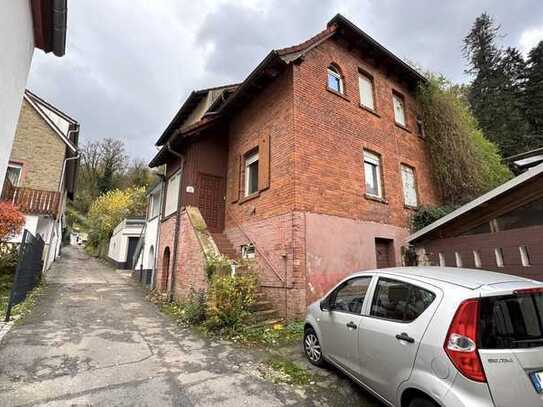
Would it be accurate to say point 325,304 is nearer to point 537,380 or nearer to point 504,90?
point 537,380

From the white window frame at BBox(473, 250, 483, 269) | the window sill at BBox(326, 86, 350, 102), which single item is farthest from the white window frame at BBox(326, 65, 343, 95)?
the white window frame at BBox(473, 250, 483, 269)

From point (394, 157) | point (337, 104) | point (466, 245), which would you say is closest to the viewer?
point (466, 245)

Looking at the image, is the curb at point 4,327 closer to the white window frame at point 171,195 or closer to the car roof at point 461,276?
the white window frame at point 171,195

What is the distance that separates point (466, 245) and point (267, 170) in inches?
215

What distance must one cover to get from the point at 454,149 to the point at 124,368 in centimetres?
1272

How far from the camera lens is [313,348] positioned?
4781 mm

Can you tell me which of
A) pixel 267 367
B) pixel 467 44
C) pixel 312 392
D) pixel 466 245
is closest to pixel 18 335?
pixel 267 367

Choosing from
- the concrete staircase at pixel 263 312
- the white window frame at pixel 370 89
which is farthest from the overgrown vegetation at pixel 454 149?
the concrete staircase at pixel 263 312

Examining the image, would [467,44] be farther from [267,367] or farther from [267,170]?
[267,367]

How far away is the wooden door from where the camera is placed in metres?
9.42

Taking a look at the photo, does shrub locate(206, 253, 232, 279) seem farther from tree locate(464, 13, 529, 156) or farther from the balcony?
tree locate(464, 13, 529, 156)

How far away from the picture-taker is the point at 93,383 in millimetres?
4043

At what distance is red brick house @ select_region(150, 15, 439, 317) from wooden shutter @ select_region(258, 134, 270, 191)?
4 centimetres

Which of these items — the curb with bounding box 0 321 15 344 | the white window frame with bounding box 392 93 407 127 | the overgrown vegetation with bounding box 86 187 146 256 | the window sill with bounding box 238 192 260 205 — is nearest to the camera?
the curb with bounding box 0 321 15 344
